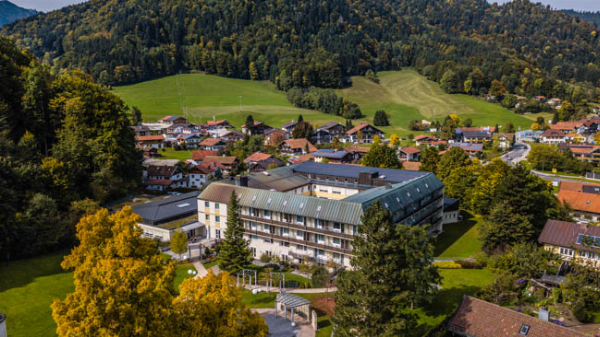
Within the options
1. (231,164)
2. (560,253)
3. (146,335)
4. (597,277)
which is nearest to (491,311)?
(597,277)

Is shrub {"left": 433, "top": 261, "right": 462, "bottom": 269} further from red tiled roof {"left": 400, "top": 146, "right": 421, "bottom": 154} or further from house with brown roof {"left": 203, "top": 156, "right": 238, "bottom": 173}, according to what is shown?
red tiled roof {"left": 400, "top": 146, "right": 421, "bottom": 154}

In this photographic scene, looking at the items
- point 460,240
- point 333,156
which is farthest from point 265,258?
point 333,156

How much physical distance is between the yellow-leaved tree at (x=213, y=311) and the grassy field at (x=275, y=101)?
115 metres

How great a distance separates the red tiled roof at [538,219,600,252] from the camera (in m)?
42.0

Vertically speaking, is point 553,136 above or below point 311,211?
above

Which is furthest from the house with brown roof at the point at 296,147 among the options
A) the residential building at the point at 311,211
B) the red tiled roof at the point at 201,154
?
the residential building at the point at 311,211

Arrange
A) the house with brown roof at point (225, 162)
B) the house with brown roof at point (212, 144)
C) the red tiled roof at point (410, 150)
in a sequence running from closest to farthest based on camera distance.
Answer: the house with brown roof at point (225, 162) < the red tiled roof at point (410, 150) < the house with brown roof at point (212, 144)

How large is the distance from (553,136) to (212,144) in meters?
95.9

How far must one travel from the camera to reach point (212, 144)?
10775 centimetres

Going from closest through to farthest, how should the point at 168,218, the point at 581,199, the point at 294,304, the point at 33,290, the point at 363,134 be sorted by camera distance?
the point at 294,304
the point at 33,290
the point at 168,218
the point at 581,199
the point at 363,134

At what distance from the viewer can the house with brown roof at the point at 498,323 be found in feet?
A: 86.9

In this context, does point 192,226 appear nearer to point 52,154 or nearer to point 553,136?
point 52,154

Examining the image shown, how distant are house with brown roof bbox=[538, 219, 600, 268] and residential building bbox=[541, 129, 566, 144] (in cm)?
8388

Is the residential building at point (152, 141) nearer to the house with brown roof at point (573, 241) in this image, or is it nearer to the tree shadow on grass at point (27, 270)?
the tree shadow on grass at point (27, 270)
